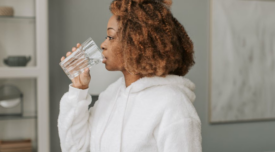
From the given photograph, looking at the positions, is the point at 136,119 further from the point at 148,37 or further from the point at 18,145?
the point at 18,145

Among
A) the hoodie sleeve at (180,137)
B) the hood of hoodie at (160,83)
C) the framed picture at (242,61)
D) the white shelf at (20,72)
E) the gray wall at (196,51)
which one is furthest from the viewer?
the framed picture at (242,61)

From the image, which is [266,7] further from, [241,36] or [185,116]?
[185,116]

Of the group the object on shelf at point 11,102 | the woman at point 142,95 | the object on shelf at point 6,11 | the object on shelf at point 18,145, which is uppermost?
the object on shelf at point 6,11

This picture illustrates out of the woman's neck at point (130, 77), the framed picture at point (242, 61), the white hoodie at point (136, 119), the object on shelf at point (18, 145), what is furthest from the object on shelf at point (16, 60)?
the framed picture at point (242, 61)

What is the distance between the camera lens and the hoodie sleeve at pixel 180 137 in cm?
104

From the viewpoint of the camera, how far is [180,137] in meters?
1.04

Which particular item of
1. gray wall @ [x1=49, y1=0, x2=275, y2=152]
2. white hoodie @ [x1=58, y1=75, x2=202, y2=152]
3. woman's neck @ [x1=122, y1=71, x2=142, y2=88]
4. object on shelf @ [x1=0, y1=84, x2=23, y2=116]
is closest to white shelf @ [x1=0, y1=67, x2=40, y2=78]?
object on shelf @ [x1=0, y1=84, x2=23, y2=116]

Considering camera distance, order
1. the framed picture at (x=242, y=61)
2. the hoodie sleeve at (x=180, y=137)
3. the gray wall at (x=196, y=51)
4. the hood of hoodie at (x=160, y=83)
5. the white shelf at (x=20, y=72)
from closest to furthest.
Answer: the hoodie sleeve at (x=180, y=137) < the hood of hoodie at (x=160, y=83) < the white shelf at (x=20, y=72) < the gray wall at (x=196, y=51) < the framed picture at (x=242, y=61)

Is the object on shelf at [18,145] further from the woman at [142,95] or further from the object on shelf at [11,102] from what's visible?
the woman at [142,95]

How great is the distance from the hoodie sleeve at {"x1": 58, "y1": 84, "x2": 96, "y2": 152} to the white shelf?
37.0 inches

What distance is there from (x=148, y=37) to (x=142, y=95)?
213mm

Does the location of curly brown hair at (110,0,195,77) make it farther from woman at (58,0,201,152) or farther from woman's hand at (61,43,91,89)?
woman's hand at (61,43,91,89)

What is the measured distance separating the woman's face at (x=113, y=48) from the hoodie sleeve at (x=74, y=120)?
147 mm

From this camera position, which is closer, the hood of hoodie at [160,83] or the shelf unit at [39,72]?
the hood of hoodie at [160,83]
